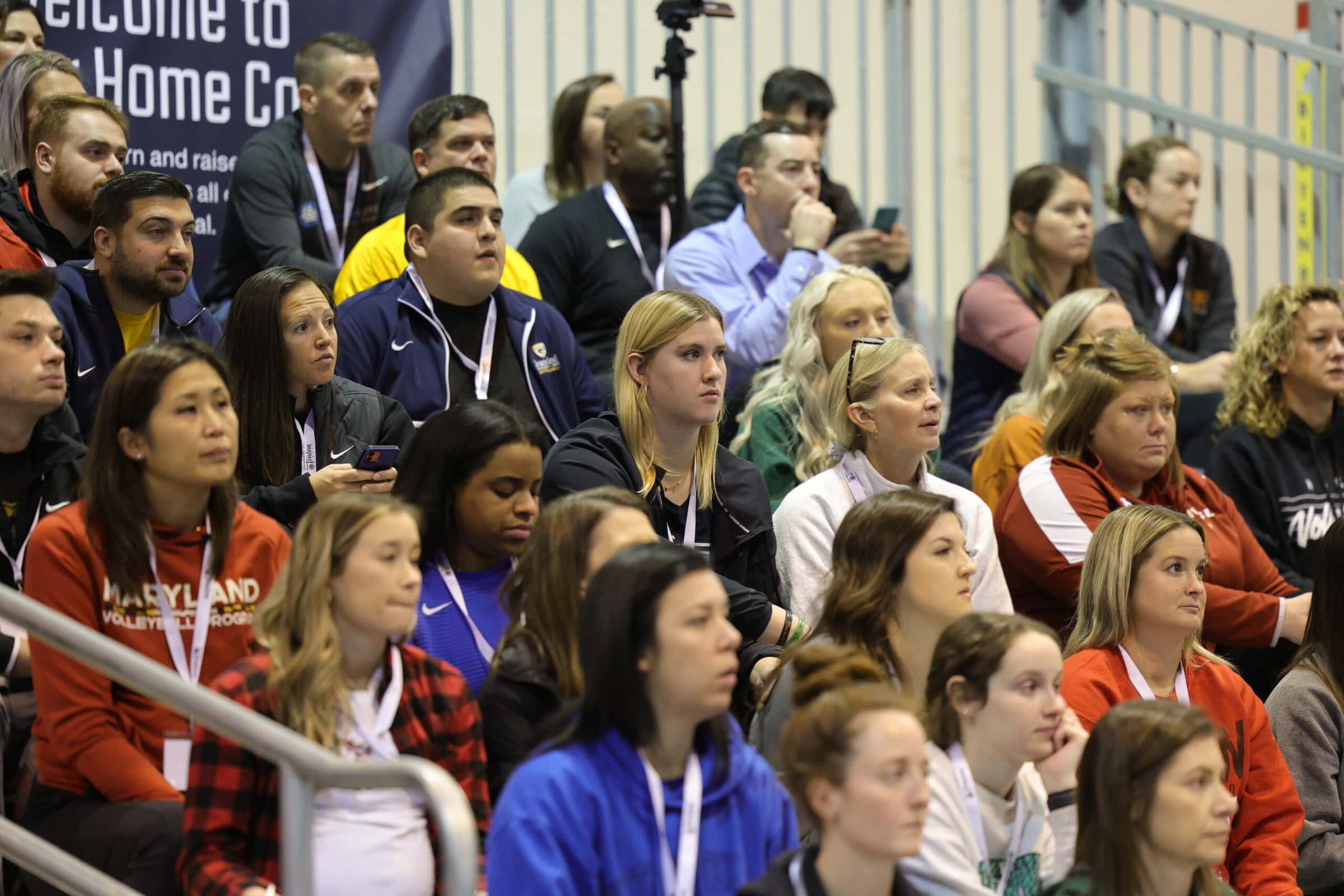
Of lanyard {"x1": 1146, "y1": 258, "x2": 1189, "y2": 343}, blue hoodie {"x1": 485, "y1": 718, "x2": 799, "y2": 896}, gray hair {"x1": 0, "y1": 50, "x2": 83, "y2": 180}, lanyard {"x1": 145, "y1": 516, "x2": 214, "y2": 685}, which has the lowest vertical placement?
Result: blue hoodie {"x1": 485, "y1": 718, "x2": 799, "y2": 896}

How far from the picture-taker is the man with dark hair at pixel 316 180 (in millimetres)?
5383

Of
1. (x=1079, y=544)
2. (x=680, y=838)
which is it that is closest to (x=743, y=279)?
(x=1079, y=544)

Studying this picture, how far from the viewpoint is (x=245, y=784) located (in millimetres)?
2799

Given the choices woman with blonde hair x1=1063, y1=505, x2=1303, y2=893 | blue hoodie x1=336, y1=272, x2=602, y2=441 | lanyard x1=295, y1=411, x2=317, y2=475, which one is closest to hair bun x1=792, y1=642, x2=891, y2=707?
woman with blonde hair x1=1063, y1=505, x2=1303, y2=893

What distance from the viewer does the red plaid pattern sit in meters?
2.78

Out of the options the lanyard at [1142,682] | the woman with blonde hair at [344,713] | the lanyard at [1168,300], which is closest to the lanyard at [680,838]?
the woman with blonde hair at [344,713]

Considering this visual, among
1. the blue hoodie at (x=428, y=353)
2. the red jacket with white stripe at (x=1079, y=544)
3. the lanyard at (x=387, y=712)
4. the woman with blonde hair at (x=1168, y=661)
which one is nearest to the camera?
the lanyard at (x=387, y=712)

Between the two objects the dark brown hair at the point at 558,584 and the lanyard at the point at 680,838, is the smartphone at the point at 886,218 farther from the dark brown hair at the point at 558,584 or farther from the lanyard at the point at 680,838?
the lanyard at the point at 680,838

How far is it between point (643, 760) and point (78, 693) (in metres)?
1.02

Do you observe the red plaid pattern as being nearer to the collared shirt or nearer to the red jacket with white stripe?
the red jacket with white stripe

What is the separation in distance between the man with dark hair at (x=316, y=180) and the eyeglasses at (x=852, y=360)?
1.75 metres

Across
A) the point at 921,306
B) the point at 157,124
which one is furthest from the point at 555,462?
the point at 921,306

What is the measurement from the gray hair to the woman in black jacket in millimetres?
1095

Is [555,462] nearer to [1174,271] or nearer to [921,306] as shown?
[921,306]
